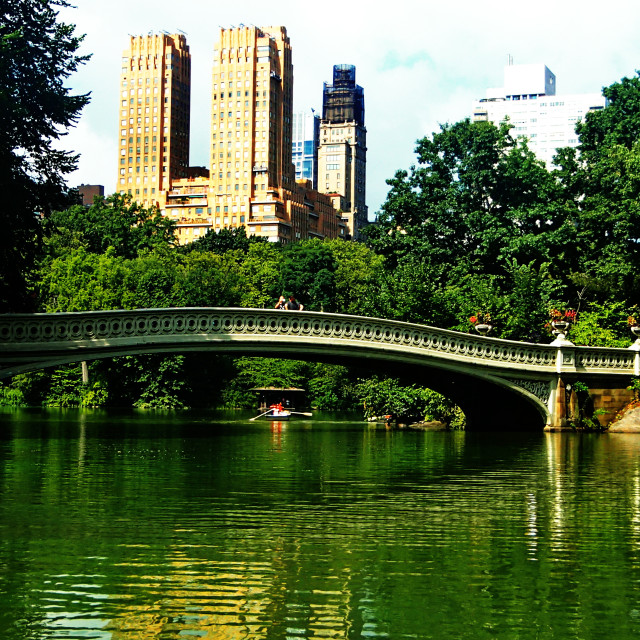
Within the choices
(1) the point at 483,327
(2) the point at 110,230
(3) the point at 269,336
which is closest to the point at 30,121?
(3) the point at 269,336

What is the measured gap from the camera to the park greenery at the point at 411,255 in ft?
99.9

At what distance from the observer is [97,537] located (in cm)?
1031

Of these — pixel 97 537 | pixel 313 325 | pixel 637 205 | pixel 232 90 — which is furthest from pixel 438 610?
pixel 232 90

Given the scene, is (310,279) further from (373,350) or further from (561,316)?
(373,350)

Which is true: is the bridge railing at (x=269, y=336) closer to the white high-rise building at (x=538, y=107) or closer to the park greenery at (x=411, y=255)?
the park greenery at (x=411, y=255)

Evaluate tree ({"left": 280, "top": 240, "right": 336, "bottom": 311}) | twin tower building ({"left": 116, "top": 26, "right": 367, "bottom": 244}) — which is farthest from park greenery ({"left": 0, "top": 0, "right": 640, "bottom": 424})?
twin tower building ({"left": 116, "top": 26, "right": 367, "bottom": 244})

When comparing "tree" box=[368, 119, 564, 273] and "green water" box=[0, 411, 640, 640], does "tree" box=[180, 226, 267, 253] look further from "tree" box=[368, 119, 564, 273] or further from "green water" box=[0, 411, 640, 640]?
"green water" box=[0, 411, 640, 640]

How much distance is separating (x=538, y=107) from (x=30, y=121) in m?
169

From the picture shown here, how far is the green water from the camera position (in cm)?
726

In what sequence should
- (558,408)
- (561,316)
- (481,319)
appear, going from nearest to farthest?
1. (558,408)
2. (561,316)
3. (481,319)

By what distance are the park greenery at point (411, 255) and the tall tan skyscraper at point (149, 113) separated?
3815 inches

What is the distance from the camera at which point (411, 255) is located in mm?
46531

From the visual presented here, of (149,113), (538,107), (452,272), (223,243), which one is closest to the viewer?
(452,272)

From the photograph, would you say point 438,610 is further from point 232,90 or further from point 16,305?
point 232,90
